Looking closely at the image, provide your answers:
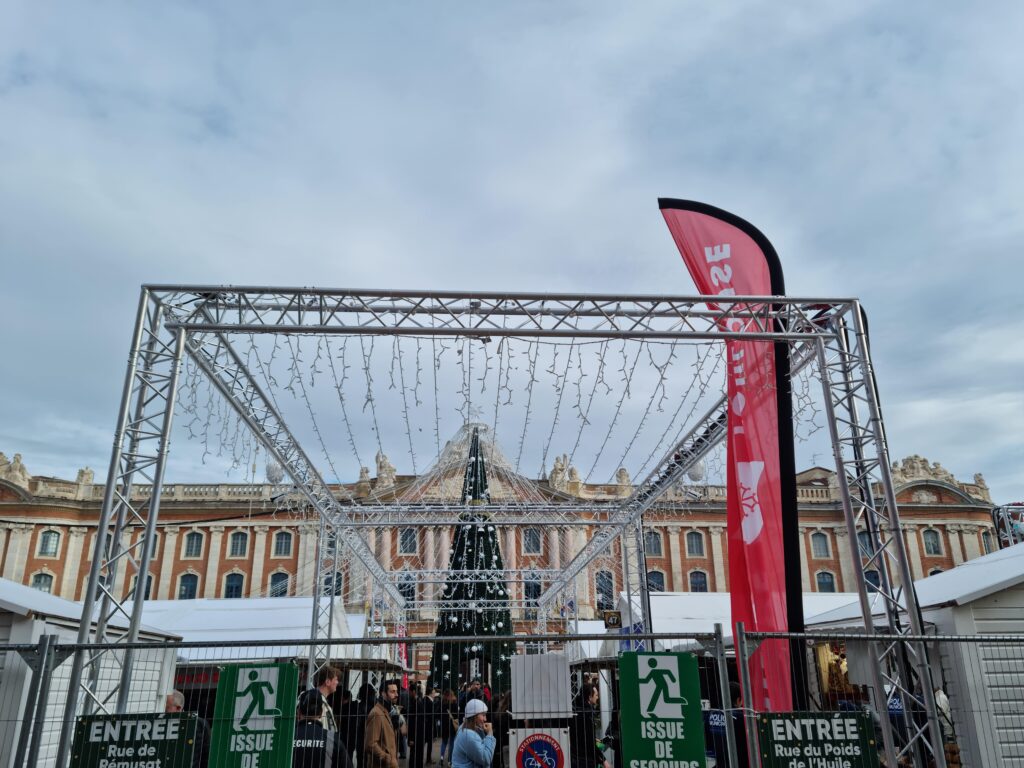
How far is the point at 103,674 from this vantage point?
34.0ft

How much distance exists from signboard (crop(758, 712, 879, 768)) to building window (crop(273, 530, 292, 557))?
45.4 metres

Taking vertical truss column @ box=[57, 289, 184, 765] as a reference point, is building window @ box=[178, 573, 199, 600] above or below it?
above

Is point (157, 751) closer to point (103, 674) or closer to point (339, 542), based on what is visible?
point (103, 674)

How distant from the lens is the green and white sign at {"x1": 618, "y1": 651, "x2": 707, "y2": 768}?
5.62 m

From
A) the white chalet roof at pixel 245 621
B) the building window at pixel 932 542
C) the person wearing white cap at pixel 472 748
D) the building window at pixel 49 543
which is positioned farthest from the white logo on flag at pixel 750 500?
the building window at pixel 49 543

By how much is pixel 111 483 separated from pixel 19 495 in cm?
4459

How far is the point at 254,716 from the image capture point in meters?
5.58

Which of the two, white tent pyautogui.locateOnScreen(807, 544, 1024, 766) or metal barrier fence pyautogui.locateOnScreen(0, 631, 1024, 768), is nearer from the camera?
metal barrier fence pyautogui.locateOnScreen(0, 631, 1024, 768)

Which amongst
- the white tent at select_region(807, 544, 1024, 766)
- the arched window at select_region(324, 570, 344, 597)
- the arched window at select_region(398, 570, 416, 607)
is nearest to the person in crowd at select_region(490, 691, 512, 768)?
the white tent at select_region(807, 544, 1024, 766)

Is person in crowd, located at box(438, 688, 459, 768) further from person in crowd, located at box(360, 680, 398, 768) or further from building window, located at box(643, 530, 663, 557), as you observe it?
building window, located at box(643, 530, 663, 557)

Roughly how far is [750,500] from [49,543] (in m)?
47.8

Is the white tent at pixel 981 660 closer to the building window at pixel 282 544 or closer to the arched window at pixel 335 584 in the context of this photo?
the arched window at pixel 335 584

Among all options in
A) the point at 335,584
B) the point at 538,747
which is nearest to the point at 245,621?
the point at 335,584

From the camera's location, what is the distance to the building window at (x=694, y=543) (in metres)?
47.7
